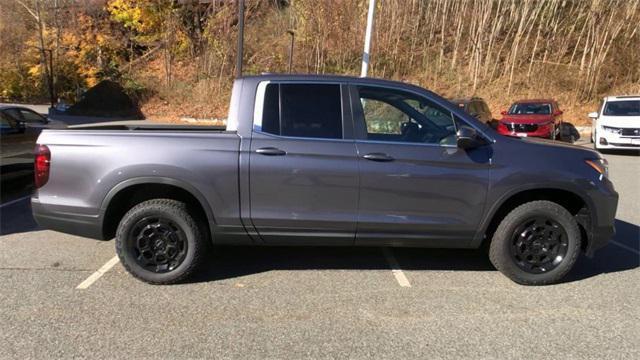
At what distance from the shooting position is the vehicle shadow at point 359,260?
5043 millimetres

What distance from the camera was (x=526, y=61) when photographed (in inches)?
997

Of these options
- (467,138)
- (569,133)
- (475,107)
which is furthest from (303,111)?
(569,133)

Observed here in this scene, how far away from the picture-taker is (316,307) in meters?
4.14

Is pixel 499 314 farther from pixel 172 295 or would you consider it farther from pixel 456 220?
pixel 172 295

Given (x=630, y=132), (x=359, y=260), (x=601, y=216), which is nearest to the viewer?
(x=601, y=216)

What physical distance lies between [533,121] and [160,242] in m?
14.7

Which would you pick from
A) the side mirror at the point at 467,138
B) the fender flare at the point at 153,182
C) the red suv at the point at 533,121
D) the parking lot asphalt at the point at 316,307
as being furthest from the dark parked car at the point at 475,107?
the fender flare at the point at 153,182

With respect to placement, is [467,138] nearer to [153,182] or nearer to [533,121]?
[153,182]

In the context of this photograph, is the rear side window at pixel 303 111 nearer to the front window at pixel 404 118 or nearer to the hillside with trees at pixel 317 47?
the front window at pixel 404 118

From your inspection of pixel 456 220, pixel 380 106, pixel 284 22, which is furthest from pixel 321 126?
pixel 284 22

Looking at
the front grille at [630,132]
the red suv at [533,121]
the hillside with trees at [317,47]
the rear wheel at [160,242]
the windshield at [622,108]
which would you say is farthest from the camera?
the hillside with trees at [317,47]

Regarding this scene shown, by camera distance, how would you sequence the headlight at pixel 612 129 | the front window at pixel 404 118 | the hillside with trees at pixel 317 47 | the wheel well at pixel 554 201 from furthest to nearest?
the hillside with trees at pixel 317 47 < the headlight at pixel 612 129 < the wheel well at pixel 554 201 < the front window at pixel 404 118

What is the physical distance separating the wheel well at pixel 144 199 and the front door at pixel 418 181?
1461mm

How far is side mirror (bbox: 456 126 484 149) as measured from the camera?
4371 millimetres
